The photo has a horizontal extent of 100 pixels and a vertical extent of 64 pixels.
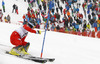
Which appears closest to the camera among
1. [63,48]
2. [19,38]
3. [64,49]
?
[19,38]

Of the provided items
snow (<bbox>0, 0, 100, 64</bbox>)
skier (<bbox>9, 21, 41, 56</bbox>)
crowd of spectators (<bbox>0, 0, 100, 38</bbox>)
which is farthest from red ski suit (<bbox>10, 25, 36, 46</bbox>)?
crowd of spectators (<bbox>0, 0, 100, 38</bbox>)

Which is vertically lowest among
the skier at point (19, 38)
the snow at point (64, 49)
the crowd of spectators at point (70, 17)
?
the snow at point (64, 49)

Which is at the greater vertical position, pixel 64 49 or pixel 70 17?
pixel 70 17

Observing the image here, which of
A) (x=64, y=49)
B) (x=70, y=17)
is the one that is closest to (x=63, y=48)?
(x=64, y=49)

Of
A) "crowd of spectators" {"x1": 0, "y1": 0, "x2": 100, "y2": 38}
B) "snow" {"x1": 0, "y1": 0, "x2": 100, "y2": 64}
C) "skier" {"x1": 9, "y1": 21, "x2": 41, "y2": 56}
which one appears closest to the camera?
"skier" {"x1": 9, "y1": 21, "x2": 41, "y2": 56}

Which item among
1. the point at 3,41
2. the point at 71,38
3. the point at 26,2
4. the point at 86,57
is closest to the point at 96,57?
the point at 86,57

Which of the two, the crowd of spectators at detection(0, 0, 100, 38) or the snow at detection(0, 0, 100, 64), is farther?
the crowd of spectators at detection(0, 0, 100, 38)

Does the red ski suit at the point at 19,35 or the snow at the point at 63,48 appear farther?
the snow at the point at 63,48

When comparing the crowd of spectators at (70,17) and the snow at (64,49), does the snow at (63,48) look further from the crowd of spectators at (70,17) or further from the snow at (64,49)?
the crowd of spectators at (70,17)

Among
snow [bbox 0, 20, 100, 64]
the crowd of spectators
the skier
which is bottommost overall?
snow [bbox 0, 20, 100, 64]

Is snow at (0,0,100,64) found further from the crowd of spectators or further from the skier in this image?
the crowd of spectators

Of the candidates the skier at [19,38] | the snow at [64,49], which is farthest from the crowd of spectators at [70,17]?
the skier at [19,38]

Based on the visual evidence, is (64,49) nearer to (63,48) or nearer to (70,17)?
(63,48)

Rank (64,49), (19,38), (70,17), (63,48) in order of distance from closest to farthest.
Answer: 1. (19,38)
2. (64,49)
3. (63,48)
4. (70,17)
